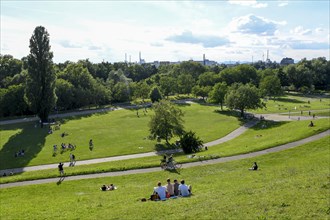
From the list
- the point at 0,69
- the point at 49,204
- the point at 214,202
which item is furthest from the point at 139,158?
the point at 0,69

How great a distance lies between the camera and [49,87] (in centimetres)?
8344

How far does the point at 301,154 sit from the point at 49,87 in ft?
209

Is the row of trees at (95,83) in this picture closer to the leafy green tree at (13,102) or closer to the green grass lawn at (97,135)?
the leafy green tree at (13,102)

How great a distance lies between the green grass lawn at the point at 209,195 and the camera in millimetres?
17812

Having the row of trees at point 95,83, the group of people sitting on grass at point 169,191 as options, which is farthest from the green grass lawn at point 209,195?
the row of trees at point 95,83

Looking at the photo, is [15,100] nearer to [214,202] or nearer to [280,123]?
[280,123]

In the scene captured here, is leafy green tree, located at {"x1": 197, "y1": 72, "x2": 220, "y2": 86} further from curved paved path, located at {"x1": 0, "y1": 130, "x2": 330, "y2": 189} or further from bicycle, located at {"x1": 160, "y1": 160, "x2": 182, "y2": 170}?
bicycle, located at {"x1": 160, "y1": 160, "x2": 182, "y2": 170}

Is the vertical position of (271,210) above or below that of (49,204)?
above

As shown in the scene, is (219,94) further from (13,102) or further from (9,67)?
(9,67)

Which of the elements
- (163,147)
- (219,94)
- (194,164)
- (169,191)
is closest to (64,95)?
(219,94)

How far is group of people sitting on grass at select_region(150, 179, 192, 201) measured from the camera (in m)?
23.5

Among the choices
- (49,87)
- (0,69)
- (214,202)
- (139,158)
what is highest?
(0,69)

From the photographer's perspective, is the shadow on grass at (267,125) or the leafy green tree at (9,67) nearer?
the shadow on grass at (267,125)

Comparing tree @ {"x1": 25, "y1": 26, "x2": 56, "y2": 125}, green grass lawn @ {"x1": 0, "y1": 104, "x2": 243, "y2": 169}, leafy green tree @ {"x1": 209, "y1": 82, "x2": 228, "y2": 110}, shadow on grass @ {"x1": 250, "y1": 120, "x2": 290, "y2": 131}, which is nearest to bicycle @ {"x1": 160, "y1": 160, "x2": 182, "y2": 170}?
green grass lawn @ {"x1": 0, "y1": 104, "x2": 243, "y2": 169}
